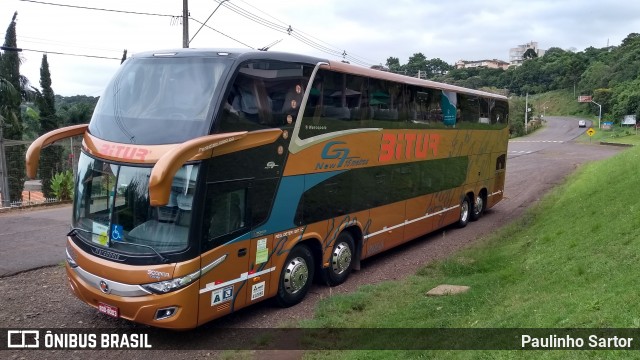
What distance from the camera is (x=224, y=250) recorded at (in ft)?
21.2

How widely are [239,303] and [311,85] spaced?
3536mm

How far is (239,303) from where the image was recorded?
686 centimetres

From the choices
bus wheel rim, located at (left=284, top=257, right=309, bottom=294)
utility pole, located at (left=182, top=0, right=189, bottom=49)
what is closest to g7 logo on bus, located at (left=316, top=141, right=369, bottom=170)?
bus wheel rim, located at (left=284, top=257, right=309, bottom=294)

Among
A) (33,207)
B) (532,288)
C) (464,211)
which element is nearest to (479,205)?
(464,211)

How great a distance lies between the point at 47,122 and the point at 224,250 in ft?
83.3

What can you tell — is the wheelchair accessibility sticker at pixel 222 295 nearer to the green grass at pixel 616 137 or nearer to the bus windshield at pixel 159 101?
the bus windshield at pixel 159 101

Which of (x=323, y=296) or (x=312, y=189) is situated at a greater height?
(x=312, y=189)

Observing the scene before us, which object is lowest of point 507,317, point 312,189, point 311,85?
point 507,317

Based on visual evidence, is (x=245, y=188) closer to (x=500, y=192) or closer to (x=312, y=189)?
(x=312, y=189)

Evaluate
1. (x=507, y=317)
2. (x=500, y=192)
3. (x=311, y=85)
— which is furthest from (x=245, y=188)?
(x=500, y=192)

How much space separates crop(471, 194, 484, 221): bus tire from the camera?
51.3ft

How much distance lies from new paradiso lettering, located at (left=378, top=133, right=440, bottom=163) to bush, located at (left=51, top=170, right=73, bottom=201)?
530 inches

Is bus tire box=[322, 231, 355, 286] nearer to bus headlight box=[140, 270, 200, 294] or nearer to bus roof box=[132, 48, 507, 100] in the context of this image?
bus roof box=[132, 48, 507, 100]

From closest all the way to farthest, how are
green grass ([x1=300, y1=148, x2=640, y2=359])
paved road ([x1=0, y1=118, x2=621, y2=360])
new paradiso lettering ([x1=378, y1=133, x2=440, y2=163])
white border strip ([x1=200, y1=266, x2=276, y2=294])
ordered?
green grass ([x1=300, y1=148, x2=640, y2=359]) < white border strip ([x1=200, y1=266, x2=276, y2=294]) < paved road ([x1=0, y1=118, x2=621, y2=360]) < new paradiso lettering ([x1=378, y1=133, x2=440, y2=163])
